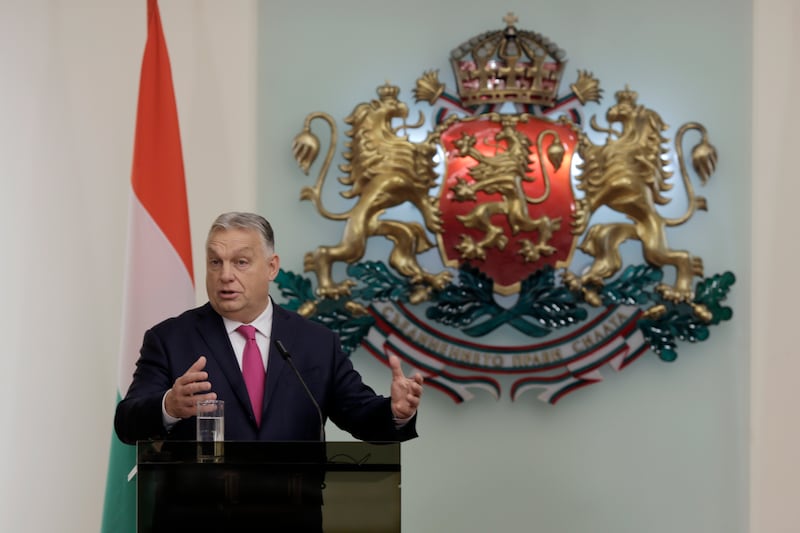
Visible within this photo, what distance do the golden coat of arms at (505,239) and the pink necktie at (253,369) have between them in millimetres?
1445

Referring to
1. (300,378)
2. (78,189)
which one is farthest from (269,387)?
(78,189)

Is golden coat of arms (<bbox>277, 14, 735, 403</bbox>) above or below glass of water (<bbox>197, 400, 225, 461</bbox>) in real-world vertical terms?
above

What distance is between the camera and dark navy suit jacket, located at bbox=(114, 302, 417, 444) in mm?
2742

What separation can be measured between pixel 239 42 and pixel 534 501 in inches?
82.1

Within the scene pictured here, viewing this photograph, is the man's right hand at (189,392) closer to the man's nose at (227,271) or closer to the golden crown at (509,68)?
the man's nose at (227,271)

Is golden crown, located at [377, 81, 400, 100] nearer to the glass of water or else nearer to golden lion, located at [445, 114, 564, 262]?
golden lion, located at [445, 114, 564, 262]

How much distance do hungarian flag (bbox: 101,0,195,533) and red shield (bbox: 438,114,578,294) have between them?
989 mm

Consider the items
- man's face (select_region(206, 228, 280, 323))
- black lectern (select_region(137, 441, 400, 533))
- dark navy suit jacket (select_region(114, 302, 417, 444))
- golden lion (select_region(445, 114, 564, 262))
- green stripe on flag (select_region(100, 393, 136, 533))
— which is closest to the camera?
black lectern (select_region(137, 441, 400, 533))

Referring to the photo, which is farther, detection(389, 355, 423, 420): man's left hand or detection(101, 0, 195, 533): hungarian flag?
detection(101, 0, 195, 533): hungarian flag

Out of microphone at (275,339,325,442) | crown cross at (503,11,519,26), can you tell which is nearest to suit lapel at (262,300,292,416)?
microphone at (275,339,325,442)

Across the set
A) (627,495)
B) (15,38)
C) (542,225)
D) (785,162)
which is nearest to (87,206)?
(15,38)

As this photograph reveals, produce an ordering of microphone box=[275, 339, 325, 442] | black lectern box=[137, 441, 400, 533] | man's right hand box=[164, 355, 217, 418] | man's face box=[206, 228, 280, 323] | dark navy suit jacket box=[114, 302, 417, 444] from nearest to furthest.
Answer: black lectern box=[137, 441, 400, 533] < man's right hand box=[164, 355, 217, 418] < microphone box=[275, 339, 325, 442] < dark navy suit jacket box=[114, 302, 417, 444] < man's face box=[206, 228, 280, 323]

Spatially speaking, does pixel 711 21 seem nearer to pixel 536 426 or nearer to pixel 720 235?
pixel 720 235

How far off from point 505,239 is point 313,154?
79 cm
